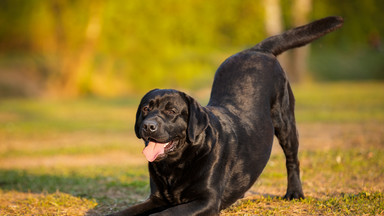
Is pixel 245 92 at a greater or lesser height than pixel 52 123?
lesser

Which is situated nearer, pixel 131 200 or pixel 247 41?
pixel 131 200

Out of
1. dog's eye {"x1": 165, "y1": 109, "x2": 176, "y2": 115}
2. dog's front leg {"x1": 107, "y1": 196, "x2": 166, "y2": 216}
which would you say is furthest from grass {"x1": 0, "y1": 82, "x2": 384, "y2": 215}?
dog's eye {"x1": 165, "y1": 109, "x2": 176, "y2": 115}

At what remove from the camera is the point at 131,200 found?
6082 mm

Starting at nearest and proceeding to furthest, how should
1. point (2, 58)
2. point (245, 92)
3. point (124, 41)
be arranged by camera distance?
point (245, 92)
point (124, 41)
point (2, 58)

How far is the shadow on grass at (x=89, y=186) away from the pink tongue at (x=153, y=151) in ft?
4.12

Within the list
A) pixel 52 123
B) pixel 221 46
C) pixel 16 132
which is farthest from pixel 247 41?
pixel 16 132

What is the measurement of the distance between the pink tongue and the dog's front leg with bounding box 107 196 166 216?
0.54 meters

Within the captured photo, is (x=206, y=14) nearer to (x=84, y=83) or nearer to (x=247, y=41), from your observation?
(x=247, y=41)

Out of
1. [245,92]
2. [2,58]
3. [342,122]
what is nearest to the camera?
[245,92]

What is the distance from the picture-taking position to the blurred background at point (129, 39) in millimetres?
28766

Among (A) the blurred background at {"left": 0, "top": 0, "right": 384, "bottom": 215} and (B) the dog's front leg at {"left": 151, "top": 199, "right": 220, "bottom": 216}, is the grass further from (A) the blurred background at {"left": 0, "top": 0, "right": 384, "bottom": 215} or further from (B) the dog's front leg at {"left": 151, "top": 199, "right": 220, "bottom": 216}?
(B) the dog's front leg at {"left": 151, "top": 199, "right": 220, "bottom": 216}

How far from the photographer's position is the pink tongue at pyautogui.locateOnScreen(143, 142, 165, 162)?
4.55m

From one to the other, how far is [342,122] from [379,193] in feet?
28.0

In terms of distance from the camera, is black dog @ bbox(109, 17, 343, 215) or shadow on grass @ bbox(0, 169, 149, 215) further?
shadow on grass @ bbox(0, 169, 149, 215)
